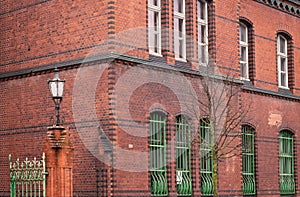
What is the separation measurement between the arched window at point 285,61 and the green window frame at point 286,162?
209cm

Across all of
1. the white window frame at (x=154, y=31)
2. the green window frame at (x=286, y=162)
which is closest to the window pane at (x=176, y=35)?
the white window frame at (x=154, y=31)

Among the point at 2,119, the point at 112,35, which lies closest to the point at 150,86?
the point at 112,35

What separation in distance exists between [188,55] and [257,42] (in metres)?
5.14

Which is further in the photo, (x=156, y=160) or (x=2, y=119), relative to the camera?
(x=2, y=119)

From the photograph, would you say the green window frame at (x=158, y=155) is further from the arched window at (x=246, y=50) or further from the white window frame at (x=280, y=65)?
the white window frame at (x=280, y=65)

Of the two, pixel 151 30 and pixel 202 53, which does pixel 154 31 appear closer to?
pixel 151 30

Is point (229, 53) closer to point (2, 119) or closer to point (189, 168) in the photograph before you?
point (189, 168)

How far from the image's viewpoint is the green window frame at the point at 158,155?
21969mm

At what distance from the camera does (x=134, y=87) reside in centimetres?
2131

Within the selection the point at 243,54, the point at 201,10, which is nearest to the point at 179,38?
the point at 201,10

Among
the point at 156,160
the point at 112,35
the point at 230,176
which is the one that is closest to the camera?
the point at 112,35

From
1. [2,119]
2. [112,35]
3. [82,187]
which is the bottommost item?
[82,187]

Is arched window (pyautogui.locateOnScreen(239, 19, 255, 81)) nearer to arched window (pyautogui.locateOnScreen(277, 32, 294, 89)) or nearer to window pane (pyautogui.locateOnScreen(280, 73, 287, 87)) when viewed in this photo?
arched window (pyautogui.locateOnScreen(277, 32, 294, 89))

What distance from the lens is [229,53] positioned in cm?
2584
